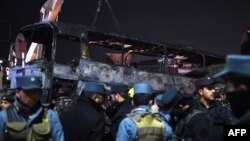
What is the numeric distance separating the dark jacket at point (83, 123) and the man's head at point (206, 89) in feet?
4.82

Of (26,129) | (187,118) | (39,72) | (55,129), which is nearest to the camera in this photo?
(26,129)

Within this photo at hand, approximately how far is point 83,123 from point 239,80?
3.47 m

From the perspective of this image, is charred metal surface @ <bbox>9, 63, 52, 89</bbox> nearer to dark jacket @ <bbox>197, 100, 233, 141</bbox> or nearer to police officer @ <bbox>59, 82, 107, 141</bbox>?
police officer @ <bbox>59, 82, 107, 141</bbox>

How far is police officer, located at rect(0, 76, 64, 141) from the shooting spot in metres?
4.46

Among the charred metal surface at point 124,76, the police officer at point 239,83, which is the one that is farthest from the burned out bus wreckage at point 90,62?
the police officer at point 239,83

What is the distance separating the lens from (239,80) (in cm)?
241

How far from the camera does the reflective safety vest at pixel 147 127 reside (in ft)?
15.7

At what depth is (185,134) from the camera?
17.3 feet

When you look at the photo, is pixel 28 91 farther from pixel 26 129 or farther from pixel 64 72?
pixel 64 72

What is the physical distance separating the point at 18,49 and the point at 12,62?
648mm

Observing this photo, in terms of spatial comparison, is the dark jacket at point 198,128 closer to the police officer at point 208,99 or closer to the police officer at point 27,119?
the police officer at point 208,99

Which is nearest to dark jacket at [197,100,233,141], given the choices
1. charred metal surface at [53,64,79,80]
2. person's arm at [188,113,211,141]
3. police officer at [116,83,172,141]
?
person's arm at [188,113,211,141]

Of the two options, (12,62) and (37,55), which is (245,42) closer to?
(37,55)

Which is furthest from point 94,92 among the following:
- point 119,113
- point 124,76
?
point 124,76
